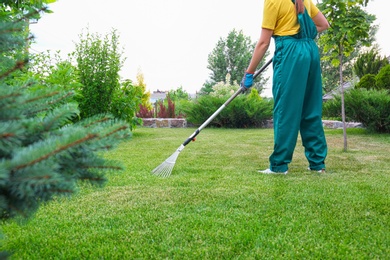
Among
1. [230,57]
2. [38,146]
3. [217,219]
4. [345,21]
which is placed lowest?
[217,219]

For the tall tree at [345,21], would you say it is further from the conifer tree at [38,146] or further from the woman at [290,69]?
the conifer tree at [38,146]

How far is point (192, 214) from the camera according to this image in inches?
84.1

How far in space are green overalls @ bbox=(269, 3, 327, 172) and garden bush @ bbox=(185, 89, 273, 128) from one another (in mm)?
7015

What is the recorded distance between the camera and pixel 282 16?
3295 millimetres

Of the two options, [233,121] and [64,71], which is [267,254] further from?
[233,121]

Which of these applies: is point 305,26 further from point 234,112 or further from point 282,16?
point 234,112

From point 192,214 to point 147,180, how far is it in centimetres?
101

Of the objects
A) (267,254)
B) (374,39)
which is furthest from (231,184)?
(374,39)

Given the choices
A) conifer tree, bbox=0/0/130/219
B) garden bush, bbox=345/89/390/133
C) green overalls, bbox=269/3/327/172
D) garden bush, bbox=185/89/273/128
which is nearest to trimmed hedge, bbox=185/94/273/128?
garden bush, bbox=185/89/273/128

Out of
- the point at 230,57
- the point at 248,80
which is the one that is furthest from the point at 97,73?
the point at 230,57

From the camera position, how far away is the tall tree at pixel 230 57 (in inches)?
1497

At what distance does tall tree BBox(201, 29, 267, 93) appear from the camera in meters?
38.0

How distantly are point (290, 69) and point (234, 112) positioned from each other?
24.3 ft

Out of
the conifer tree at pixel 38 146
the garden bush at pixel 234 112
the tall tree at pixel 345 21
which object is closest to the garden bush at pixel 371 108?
the tall tree at pixel 345 21
